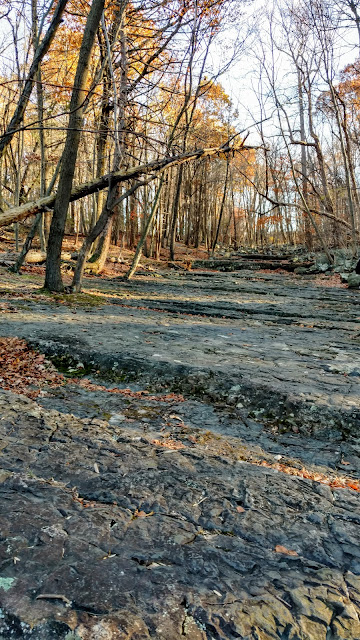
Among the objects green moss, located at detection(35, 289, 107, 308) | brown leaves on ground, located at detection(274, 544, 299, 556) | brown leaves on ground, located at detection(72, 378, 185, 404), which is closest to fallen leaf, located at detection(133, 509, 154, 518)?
brown leaves on ground, located at detection(274, 544, 299, 556)

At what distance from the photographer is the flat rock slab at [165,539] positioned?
1198 millimetres

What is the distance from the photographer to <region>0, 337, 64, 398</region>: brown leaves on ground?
3420 millimetres

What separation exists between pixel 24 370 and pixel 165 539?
8.84ft

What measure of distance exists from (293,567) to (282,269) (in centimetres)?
1950

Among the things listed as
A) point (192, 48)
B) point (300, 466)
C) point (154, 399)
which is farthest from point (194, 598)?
point (192, 48)

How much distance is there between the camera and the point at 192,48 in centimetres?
1257

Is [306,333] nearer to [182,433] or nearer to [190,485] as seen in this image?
[182,433]

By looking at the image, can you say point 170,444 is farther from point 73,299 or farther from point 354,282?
point 354,282

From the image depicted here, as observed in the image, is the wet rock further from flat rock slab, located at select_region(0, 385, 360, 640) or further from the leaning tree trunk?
flat rock slab, located at select_region(0, 385, 360, 640)

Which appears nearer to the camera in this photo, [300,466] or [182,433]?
[300,466]

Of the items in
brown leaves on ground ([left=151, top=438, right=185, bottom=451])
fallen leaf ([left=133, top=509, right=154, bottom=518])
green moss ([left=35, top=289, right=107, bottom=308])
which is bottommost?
brown leaves on ground ([left=151, top=438, right=185, bottom=451])

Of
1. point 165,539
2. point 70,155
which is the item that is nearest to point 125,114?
point 70,155

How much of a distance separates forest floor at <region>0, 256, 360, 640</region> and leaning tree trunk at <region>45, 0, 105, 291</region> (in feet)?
9.32

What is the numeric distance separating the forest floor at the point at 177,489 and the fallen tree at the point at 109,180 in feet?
10.6
